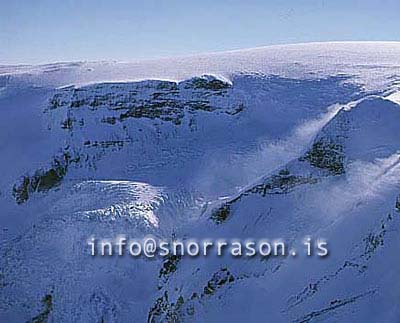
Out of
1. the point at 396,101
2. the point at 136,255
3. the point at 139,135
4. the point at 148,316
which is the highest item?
the point at 396,101

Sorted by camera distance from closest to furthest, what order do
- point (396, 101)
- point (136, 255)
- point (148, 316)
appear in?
1. point (148, 316)
2. point (136, 255)
3. point (396, 101)

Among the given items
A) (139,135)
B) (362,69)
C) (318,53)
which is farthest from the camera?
(318,53)

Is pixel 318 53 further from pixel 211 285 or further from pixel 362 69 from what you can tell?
pixel 211 285

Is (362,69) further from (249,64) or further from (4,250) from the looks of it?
(4,250)

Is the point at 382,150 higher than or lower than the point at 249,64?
lower

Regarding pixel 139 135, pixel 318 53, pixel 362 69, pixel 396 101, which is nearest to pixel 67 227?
pixel 139 135

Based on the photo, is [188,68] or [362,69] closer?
[362,69]

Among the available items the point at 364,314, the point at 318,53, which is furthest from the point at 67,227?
the point at 318,53
